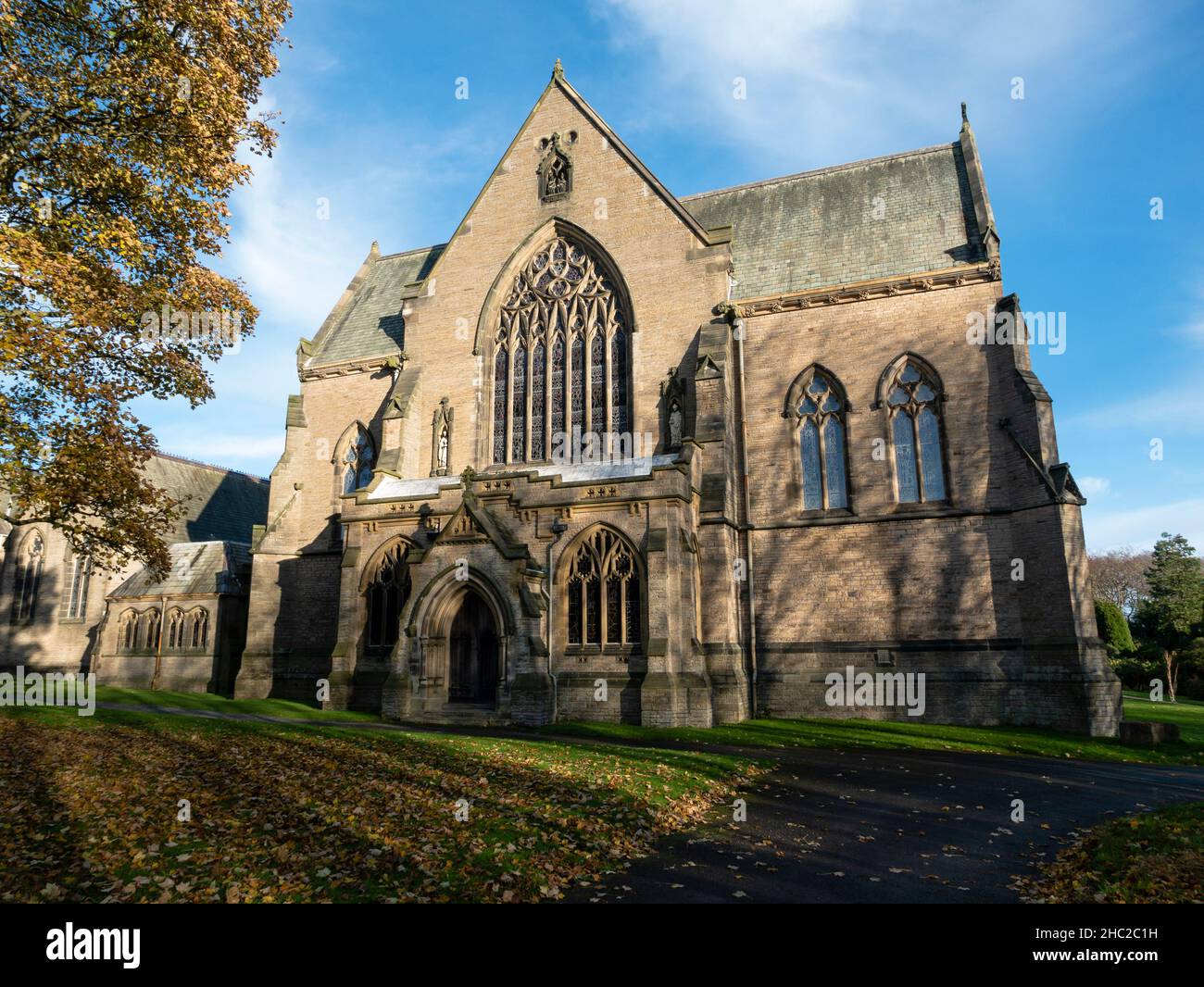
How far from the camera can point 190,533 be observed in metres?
41.1

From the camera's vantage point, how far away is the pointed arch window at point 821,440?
78.6 feet

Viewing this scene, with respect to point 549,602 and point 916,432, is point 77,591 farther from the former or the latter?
point 916,432

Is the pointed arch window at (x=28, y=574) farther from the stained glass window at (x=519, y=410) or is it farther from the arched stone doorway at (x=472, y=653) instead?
the arched stone doorway at (x=472, y=653)

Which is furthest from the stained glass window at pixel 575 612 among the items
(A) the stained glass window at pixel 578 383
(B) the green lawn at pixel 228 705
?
(A) the stained glass window at pixel 578 383

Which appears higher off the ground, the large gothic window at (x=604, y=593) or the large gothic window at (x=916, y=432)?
the large gothic window at (x=916, y=432)

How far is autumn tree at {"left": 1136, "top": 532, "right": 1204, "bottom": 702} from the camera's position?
36.6m

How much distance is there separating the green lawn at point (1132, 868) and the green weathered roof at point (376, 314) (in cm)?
2682

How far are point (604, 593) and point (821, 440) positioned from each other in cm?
900

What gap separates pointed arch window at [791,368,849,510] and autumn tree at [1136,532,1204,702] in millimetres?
22173

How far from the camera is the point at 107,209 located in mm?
14320

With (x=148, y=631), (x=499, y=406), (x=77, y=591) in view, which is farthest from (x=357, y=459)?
(x=77, y=591)
